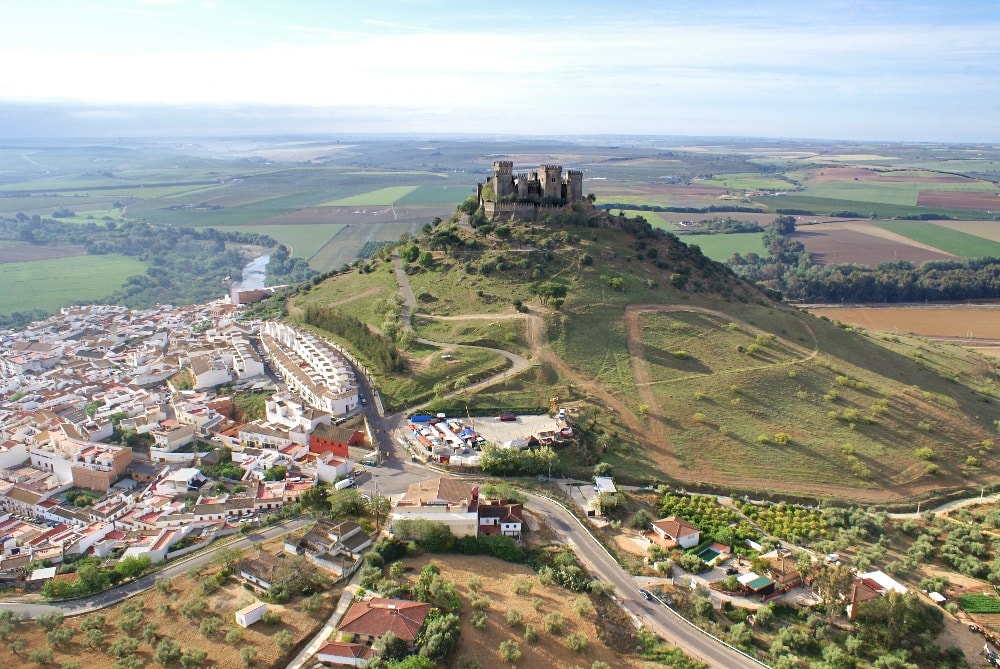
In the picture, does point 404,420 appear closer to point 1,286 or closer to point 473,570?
point 473,570

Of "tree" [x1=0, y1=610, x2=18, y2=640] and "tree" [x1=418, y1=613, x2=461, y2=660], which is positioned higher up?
"tree" [x1=418, y1=613, x2=461, y2=660]

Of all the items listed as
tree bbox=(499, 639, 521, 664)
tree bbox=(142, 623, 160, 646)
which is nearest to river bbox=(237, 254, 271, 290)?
tree bbox=(142, 623, 160, 646)

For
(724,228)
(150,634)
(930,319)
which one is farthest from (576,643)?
(724,228)

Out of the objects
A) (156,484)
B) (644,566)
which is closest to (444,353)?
(156,484)

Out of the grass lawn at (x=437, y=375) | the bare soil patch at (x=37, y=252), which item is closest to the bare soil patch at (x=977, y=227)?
the grass lawn at (x=437, y=375)

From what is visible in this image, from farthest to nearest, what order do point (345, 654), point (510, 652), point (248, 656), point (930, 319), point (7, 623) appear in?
point (930, 319) < point (7, 623) < point (510, 652) < point (248, 656) < point (345, 654)

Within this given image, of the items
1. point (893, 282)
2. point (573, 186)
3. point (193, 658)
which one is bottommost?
point (193, 658)

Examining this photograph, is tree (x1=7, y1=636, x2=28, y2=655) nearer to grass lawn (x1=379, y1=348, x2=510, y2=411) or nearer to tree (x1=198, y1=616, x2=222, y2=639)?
tree (x1=198, y1=616, x2=222, y2=639)

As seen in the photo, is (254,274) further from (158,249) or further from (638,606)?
(638,606)
